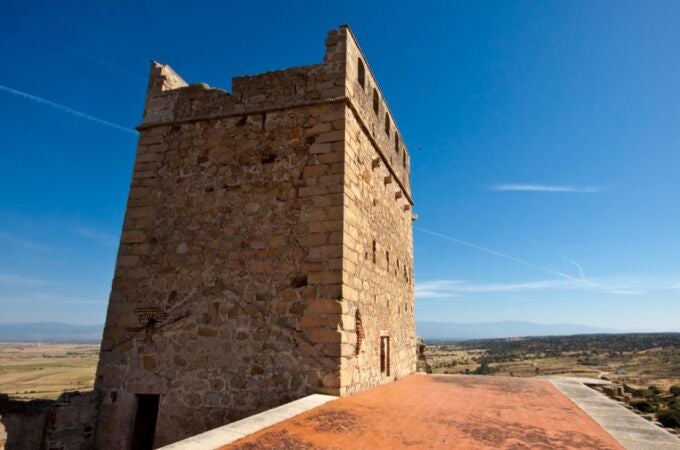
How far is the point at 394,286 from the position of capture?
10.1m

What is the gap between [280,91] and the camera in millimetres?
7828

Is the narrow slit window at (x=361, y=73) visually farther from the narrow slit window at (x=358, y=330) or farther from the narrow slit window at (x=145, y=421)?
the narrow slit window at (x=145, y=421)

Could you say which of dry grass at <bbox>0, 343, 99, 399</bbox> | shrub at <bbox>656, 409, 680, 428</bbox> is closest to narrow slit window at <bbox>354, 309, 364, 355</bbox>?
dry grass at <bbox>0, 343, 99, 399</bbox>

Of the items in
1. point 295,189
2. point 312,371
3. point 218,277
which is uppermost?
point 295,189

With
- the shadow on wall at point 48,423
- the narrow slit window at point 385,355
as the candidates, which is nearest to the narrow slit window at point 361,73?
the narrow slit window at point 385,355

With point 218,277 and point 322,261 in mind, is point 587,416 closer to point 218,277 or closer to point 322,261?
point 322,261

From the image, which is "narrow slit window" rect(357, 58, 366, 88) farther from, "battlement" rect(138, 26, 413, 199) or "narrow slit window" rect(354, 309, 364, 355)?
"narrow slit window" rect(354, 309, 364, 355)

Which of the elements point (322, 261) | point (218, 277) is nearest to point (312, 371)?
point (322, 261)

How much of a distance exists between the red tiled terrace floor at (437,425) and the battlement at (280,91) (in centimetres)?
487

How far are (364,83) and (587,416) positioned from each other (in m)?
6.61

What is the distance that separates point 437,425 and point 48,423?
5355 mm

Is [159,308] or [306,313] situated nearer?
[306,313]

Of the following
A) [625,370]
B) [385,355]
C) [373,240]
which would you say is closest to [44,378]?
[385,355]

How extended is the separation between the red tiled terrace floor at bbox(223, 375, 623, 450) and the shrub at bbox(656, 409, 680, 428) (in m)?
15.9
